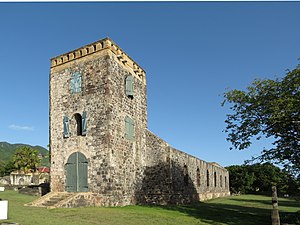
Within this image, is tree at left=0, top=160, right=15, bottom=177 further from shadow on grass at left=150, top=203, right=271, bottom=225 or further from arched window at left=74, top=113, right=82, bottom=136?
shadow on grass at left=150, top=203, right=271, bottom=225

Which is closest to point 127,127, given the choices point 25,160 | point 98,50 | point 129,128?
point 129,128

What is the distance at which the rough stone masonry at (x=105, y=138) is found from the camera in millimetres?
15148

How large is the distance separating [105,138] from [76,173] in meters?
2.71

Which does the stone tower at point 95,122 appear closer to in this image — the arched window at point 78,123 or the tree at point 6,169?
the arched window at point 78,123

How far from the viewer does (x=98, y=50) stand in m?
16.3

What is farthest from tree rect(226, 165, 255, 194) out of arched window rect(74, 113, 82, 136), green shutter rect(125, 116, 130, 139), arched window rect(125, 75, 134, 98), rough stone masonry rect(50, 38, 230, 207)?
arched window rect(74, 113, 82, 136)

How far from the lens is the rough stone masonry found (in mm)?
15148

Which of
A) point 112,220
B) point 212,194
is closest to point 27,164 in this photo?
point 212,194

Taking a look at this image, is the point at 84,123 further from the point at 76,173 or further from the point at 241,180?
the point at 241,180

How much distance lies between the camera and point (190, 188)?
70.1 feet

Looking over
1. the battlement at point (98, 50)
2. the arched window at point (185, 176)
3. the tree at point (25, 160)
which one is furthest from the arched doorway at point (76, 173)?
the tree at point (25, 160)

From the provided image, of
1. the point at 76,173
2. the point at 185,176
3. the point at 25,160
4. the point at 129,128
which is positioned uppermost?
the point at 129,128

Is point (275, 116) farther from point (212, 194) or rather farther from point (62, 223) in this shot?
point (212, 194)

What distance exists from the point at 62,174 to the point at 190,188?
31.9ft
